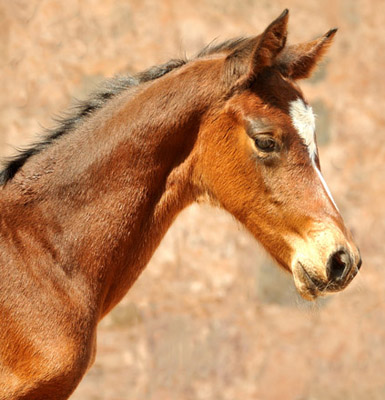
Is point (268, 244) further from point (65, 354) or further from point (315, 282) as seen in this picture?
point (65, 354)

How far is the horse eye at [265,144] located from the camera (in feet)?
8.73

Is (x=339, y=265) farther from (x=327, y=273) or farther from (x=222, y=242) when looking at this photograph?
(x=222, y=242)

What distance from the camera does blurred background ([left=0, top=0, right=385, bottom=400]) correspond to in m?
5.23

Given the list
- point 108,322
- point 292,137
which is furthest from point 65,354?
point 108,322

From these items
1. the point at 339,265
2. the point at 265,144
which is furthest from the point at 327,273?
the point at 265,144

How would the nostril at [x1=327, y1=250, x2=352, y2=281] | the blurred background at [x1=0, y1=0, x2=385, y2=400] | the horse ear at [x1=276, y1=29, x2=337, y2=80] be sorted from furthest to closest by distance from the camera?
the blurred background at [x1=0, y1=0, x2=385, y2=400]
the horse ear at [x1=276, y1=29, x2=337, y2=80]
the nostril at [x1=327, y1=250, x2=352, y2=281]

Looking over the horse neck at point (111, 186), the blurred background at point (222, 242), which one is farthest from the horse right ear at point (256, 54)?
the blurred background at point (222, 242)

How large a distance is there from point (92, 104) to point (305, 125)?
84cm

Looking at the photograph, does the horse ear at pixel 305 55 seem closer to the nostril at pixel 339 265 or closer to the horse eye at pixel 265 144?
the horse eye at pixel 265 144

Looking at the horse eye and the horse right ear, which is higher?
the horse right ear

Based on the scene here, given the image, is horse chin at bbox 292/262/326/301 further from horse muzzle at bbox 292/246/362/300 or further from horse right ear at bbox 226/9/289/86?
horse right ear at bbox 226/9/289/86

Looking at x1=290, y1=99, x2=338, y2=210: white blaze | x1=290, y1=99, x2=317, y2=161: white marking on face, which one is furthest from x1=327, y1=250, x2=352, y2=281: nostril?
x1=290, y1=99, x2=317, y2=161: white marking on face

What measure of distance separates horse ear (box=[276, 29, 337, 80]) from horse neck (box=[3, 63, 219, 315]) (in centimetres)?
45

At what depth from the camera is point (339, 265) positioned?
259 centimetres
